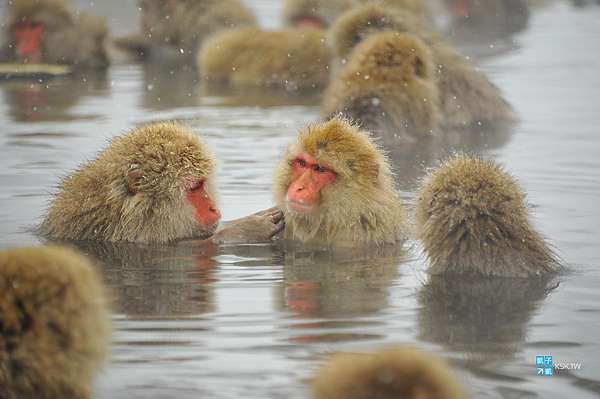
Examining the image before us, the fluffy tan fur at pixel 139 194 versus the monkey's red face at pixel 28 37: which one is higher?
the monkey's red face at pixel 28 37

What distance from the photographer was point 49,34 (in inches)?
560

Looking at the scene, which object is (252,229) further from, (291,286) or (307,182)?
(291,286)

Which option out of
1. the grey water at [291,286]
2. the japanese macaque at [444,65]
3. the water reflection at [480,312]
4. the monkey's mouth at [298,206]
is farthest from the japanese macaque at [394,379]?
the japanese macaque at [444,65]

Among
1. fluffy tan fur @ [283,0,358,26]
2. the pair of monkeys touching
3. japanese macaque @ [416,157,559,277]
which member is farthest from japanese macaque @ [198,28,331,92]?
japanese macaque @ [416,157,559,277]

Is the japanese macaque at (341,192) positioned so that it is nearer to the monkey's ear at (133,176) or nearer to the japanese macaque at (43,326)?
the monkey's ear at (133,176)

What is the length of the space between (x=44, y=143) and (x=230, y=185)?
2.11 metres

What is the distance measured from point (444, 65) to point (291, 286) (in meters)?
5.46

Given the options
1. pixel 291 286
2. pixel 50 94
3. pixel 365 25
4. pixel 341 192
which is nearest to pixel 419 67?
pixel 365 25

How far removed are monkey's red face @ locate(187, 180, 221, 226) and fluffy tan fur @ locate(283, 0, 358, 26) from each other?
8.49m

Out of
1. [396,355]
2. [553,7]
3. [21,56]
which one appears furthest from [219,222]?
[553,7]

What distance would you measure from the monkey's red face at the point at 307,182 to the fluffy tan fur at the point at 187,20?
8.66 m

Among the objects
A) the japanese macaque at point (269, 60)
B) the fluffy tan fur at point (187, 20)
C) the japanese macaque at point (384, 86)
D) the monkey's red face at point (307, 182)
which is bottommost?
the monkey's red face at point (307, 182)

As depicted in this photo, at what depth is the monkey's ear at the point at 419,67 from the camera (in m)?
10.3

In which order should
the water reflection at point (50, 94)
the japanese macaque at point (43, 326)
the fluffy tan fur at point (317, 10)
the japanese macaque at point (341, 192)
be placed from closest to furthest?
the japanese macaque at point (43, 326)
the japanese macaque at point (341, 192)
the water reflection at point (50, 94)
the fluffy tan fur at point (317, 10)
